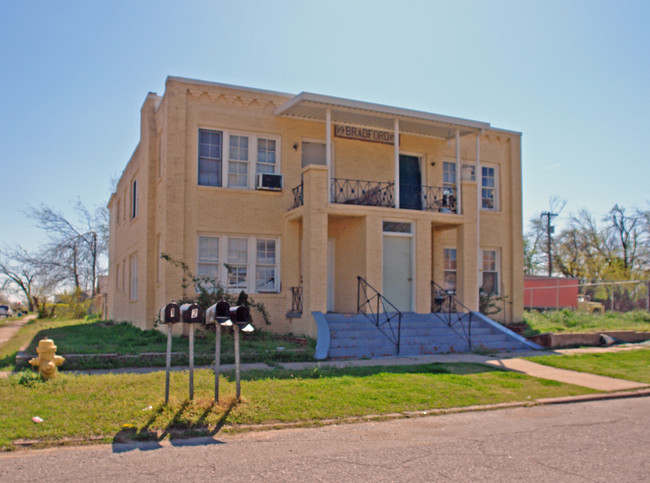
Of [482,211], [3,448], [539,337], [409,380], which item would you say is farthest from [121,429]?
[482,211]

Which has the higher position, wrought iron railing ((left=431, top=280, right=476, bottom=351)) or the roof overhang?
the roof overhang

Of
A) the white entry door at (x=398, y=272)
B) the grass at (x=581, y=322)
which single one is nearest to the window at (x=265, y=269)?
the white entry door at (x=398, y=272)

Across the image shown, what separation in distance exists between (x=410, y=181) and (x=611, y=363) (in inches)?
345

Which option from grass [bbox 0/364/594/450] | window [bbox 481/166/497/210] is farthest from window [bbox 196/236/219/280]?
window [bbox 481/166/497/210]

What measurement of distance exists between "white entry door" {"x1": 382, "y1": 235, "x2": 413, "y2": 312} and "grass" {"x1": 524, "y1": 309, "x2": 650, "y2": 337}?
4602 mm

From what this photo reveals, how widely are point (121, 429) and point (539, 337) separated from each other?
39.5ft

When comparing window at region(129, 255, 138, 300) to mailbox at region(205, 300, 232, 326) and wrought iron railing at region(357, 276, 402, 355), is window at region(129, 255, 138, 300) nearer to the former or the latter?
wrought iron railing at region(357, 276, 402, 355)

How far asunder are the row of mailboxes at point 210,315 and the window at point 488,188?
15.1 meters

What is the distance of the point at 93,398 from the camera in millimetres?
8141

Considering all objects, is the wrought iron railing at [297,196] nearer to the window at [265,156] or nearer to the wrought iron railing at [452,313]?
the window at [265,156]

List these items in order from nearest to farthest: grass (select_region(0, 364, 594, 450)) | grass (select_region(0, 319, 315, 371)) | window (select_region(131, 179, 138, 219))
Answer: grass (select_region(0, 364, 594, 450))
grass (select_region(0, 319, 315, 371))
window (select_region(131, 179, 138, 219))

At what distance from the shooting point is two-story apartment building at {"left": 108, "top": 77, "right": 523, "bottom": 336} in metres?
16.7

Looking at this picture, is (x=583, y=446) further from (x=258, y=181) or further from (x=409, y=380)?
(x=258, y=181)

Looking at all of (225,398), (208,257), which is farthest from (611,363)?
(208,257)
